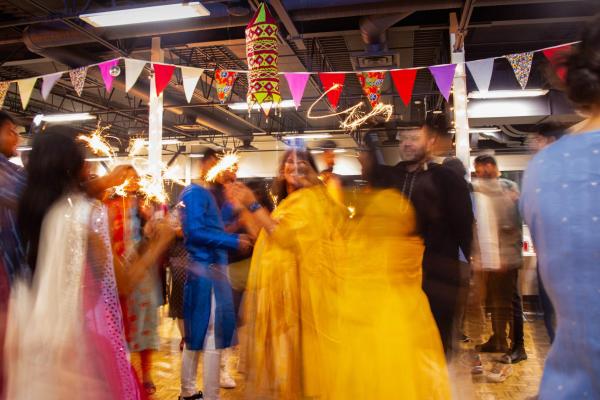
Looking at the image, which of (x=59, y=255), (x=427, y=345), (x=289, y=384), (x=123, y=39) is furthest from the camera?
(x=123, y=39)

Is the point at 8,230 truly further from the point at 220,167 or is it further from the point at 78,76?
the point at 78,76

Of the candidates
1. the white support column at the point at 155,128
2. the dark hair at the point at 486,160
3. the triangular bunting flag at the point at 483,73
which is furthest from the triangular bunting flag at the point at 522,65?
the white support column at the point at 155,128

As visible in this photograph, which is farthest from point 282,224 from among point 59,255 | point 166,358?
point 166,358

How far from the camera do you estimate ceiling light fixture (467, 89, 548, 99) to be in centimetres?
868

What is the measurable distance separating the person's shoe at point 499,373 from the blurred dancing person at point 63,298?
316 cm

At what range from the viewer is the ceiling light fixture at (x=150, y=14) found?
5.25 m

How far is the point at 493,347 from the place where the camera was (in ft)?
14.9

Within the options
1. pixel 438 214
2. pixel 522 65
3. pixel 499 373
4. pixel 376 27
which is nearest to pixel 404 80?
pixel 376 27

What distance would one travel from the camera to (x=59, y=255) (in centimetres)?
137

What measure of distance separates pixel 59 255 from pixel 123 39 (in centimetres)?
706

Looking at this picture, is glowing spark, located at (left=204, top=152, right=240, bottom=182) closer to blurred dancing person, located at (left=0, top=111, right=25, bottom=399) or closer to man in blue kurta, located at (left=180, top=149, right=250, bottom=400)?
man in blue kurta, located at (left=180, top=149, right=250, bottom=400)

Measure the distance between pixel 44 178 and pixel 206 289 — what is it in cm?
153

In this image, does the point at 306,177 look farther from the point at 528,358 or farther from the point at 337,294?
the point at 528,358

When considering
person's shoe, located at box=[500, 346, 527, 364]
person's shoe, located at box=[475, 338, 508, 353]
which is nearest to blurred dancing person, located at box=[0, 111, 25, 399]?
person's shoe, located at box=[500, 346, 527, 364]
